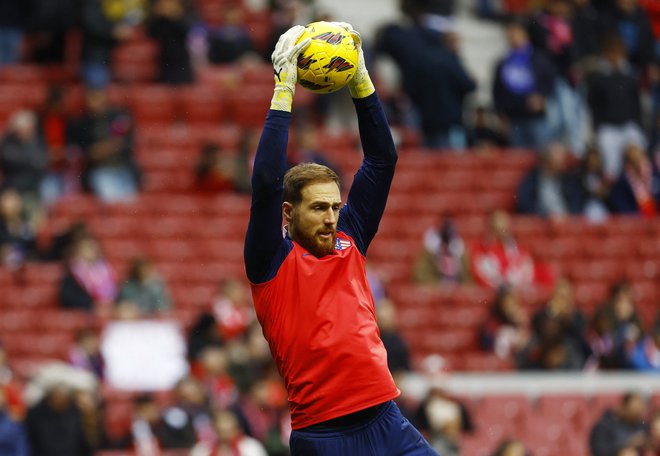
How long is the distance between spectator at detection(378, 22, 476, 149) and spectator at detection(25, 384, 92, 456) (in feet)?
20.5

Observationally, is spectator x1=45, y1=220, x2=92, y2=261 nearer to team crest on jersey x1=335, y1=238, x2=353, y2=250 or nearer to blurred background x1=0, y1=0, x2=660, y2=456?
blurred background x1=0, y1=0, x2=660, y2=456

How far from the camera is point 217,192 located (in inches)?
613

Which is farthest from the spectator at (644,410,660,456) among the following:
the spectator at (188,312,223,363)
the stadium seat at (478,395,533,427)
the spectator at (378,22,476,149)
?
the spectator at (378,22,476,149)

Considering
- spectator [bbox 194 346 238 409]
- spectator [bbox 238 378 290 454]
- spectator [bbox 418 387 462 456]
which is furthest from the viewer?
spectator [bbox 194 346 238 409]

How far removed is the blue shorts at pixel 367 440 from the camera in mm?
5691

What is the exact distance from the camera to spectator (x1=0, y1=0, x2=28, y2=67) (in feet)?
54.5

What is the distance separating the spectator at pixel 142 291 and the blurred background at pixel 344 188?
26 mm

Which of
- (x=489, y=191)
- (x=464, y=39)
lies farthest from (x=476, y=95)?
(x=489, y=191)

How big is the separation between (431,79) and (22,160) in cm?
465

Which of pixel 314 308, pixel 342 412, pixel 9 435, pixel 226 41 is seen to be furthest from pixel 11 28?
pixel 342 412

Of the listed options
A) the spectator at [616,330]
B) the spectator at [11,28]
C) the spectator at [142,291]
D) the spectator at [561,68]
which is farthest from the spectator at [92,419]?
the spectator at [561,68]

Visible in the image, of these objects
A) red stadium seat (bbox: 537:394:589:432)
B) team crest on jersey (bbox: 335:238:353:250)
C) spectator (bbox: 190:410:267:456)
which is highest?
team crest on jersey (bbox: 335:238:353:250)

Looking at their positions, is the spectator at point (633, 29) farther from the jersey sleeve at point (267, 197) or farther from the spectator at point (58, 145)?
the jersey sleeve at point (267, 197)

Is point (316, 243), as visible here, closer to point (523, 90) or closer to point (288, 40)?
point (288, 40)
